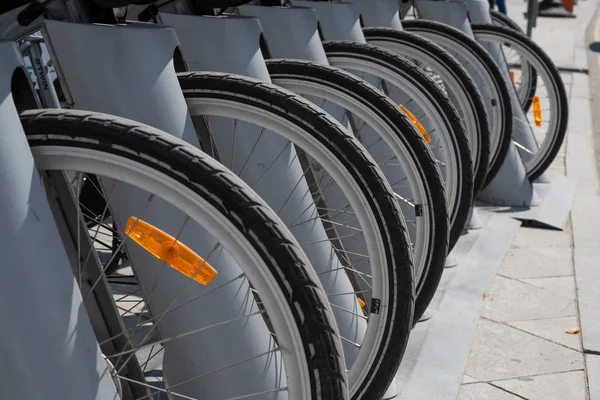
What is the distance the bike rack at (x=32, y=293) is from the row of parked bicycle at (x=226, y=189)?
1 cm

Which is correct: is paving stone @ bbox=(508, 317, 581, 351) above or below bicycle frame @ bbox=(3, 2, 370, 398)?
below

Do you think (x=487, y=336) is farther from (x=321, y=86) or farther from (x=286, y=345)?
(x=286, y=345)

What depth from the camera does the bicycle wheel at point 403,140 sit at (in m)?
3.42

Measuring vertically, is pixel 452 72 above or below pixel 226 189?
above

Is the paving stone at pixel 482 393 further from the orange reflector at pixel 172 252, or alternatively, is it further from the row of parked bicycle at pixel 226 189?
the orange reflector at pixel 172 252

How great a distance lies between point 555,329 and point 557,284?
0.62 metres

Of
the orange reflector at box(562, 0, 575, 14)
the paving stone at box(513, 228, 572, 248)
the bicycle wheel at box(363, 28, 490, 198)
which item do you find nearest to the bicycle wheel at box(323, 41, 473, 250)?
the bicycle wheel at box(363, 28, 490, 198)

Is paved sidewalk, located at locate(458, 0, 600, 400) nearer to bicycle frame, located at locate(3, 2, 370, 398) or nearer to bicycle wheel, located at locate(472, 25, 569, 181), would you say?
bicycle wheel, located at locate(472, 25, 569, 181)

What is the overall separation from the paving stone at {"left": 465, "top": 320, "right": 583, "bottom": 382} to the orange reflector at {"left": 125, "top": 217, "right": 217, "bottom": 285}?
175cm

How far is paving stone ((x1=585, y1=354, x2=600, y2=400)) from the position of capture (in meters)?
3.68

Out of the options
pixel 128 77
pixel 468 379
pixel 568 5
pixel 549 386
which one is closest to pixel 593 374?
pixel 549 386

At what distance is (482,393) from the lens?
3645 millimetres

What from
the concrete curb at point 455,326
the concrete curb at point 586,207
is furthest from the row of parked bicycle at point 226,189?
the concrete curb at point 586,207

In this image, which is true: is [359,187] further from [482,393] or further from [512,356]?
[512,356]
